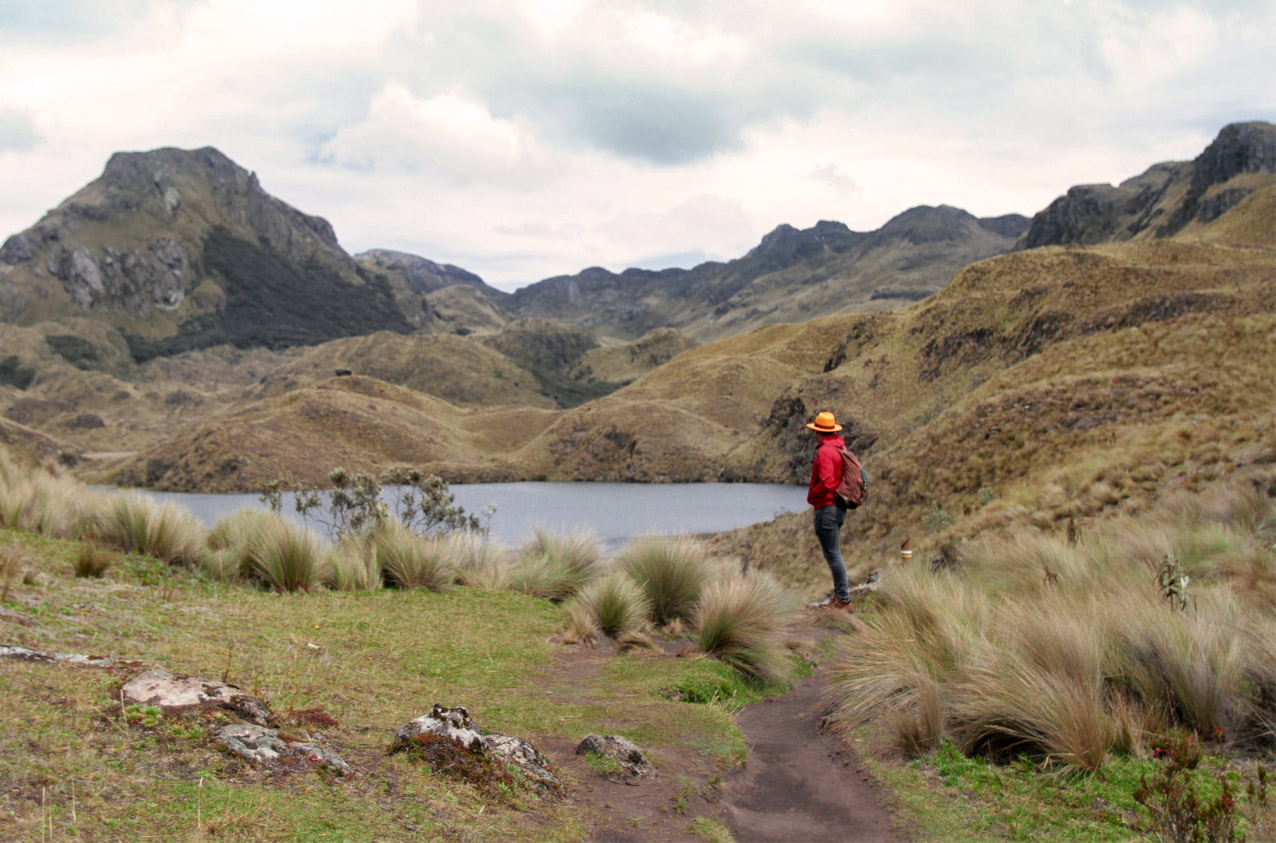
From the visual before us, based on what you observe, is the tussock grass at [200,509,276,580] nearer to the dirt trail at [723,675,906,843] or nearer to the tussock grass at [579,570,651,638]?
the tussock grass at [579,570,651,638]

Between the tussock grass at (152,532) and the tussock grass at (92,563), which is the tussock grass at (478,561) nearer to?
the tussock grass at (152,532)

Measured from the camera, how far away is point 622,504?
48406 mm

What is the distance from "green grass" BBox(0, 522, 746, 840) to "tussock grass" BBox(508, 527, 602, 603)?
135 centimetres

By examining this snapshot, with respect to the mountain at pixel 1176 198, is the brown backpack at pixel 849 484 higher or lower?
lower

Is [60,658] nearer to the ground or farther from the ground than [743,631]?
farther from the ground

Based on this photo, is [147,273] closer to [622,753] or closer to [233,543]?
[233,543]

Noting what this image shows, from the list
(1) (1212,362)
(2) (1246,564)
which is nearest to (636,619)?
(2) (1246,564)

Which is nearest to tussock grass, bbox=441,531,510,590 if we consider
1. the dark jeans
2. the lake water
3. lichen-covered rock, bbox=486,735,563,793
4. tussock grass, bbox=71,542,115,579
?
tussock grass, bbox=71,542,115,579

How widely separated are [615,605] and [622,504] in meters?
39.7

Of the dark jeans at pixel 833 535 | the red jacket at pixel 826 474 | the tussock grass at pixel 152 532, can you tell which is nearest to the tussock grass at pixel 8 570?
the tussock grass at pixel 152 532

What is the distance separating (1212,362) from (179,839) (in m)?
22.9

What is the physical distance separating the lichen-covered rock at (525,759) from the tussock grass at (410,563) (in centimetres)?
567

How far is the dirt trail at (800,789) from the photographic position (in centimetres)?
441

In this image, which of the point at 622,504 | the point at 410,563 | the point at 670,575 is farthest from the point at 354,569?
the point at 622,504
